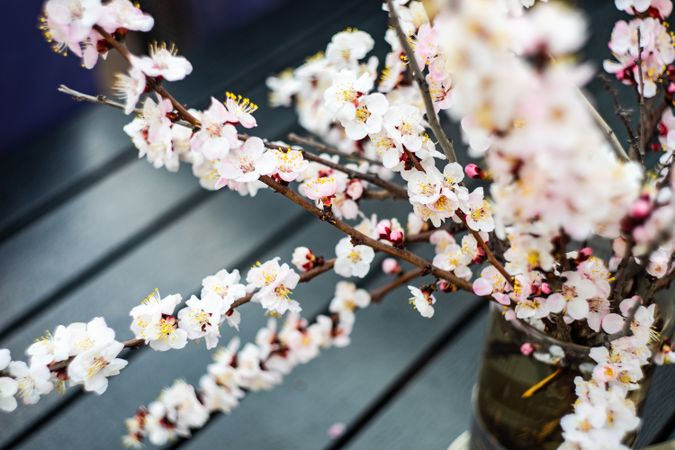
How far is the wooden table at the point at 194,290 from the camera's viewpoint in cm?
80

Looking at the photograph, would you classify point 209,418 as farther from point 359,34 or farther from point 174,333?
point 359,34

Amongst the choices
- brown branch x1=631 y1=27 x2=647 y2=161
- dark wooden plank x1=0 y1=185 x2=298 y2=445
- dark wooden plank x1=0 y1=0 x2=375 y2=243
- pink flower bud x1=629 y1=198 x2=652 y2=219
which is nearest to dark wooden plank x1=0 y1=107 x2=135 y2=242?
dark wooden plank x1=0 y1=0 x2=375 y2=243

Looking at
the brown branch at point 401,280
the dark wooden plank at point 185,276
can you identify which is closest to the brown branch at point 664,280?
the brown branch at point 401,280

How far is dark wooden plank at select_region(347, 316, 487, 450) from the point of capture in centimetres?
77

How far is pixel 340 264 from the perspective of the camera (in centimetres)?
53

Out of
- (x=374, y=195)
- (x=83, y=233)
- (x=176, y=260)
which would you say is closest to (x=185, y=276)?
(x=176, y=260)

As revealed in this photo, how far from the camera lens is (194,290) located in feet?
3.02

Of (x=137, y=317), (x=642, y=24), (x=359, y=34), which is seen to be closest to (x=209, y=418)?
(x=137, y=317)

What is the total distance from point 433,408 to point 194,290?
33 cm

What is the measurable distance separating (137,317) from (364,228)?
18 centimetres

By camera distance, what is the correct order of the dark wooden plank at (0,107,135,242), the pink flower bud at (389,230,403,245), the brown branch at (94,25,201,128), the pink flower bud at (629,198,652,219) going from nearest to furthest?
1. the pink flower bud at (629,198,652,219)
2. the brown branch at (94,25,201,128)
3. the pink flower bud at (389,230,403,245)
4. the dark wooden plank at (0,107,135,242)

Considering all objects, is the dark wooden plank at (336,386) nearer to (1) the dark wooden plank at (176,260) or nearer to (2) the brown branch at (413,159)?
(1) the dark wooden plank at (176,260)

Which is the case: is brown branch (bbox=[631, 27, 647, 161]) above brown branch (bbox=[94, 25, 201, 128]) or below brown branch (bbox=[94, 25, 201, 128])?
→ below

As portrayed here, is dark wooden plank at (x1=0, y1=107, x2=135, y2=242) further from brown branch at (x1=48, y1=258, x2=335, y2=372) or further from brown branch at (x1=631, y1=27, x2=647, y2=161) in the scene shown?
brown branch at (x1=631, y1=27, x2=647, y2=161)
